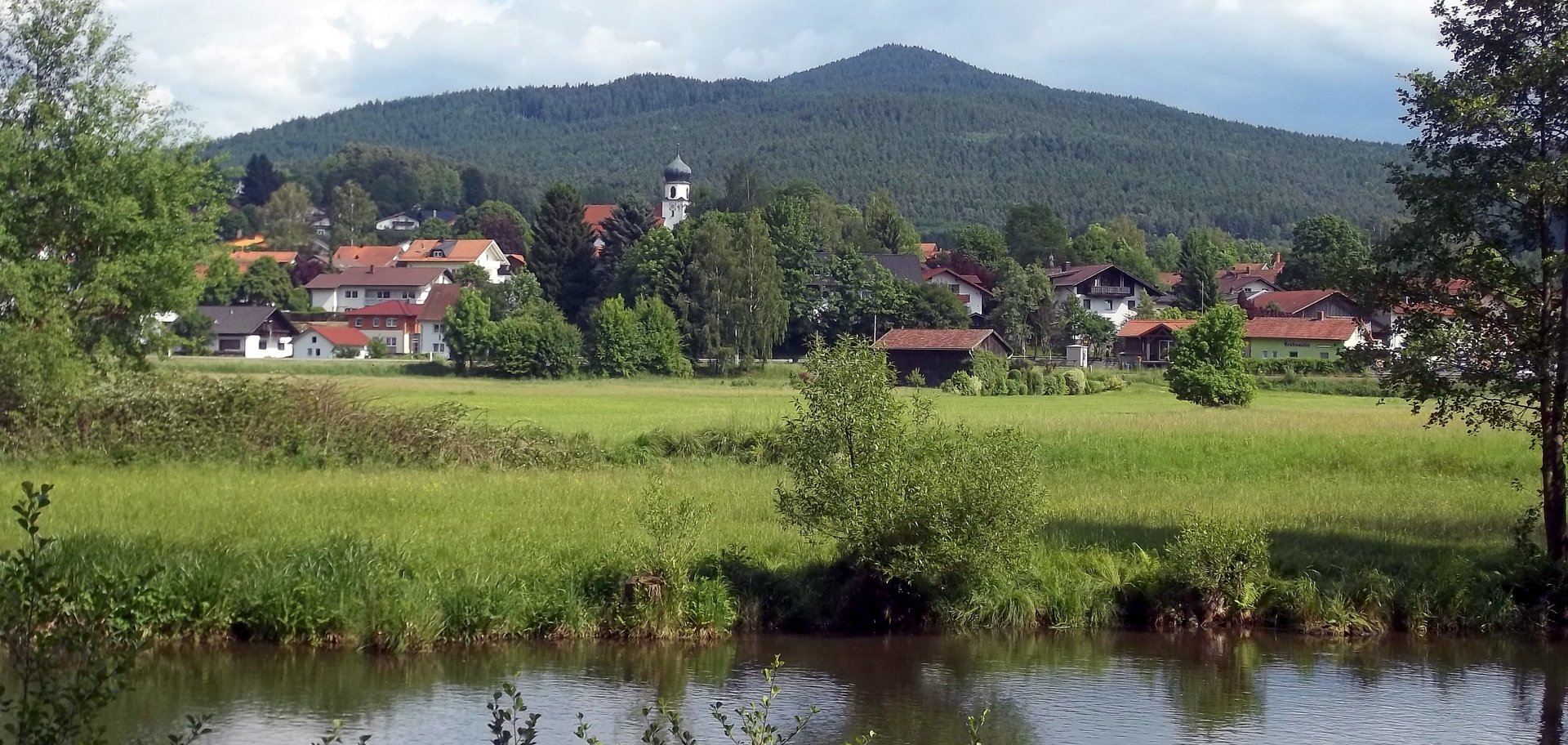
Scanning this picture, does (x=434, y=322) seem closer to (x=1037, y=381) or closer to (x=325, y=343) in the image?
(x=325, y=343)

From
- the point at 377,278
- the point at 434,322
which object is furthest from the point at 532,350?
the point at 377,278

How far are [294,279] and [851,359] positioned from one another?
144 meters

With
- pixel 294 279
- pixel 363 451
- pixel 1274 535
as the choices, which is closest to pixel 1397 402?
pixel 1274 535

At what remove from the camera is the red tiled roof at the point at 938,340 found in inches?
3255

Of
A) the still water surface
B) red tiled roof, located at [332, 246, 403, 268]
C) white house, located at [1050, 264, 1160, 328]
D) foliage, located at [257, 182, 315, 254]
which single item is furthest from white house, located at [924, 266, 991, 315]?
the still water surface

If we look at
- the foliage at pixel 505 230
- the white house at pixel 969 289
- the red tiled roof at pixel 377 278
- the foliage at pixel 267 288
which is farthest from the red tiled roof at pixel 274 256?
the white house at pixel 969 289

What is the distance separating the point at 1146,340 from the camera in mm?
102938

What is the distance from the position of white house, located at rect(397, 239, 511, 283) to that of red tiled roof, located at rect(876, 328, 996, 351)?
79247 millimetres

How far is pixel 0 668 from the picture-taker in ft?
51.3

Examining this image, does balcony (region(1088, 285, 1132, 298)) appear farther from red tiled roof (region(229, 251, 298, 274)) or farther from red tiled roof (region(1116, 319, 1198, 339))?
red tiled roof (region(229, 251, 298, 274))

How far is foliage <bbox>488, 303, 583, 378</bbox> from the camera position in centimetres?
8356

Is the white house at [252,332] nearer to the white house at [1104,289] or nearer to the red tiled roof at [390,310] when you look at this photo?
the red tiled roof at [390,310]

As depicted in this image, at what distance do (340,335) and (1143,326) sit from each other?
59701 mm

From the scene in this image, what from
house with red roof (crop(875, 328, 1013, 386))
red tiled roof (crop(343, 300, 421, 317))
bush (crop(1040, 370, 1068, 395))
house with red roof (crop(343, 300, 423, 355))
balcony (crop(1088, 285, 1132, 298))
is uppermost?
balcony (crop(1088, 285, 1132, 298))
